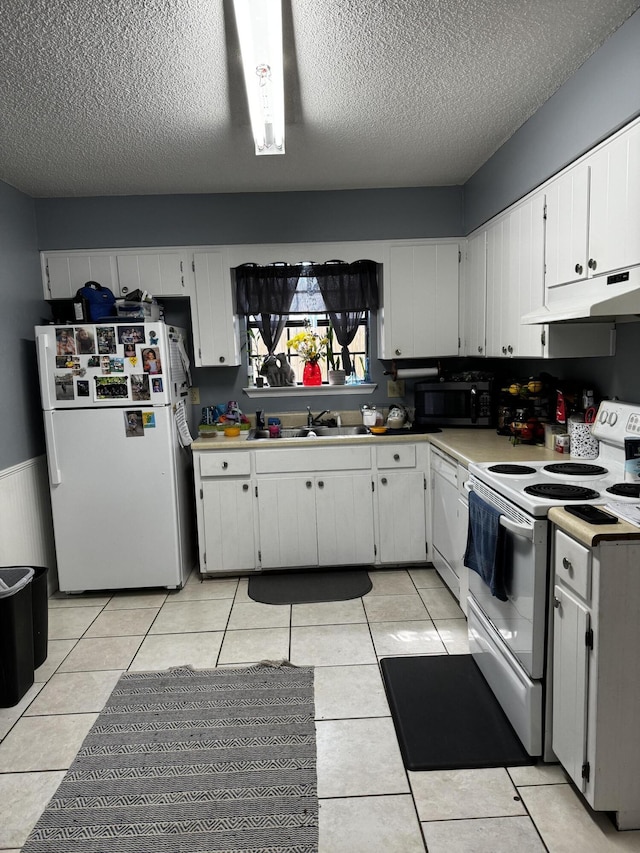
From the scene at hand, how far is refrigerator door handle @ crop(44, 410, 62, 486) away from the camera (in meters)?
3.35

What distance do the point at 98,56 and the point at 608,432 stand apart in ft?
8.20

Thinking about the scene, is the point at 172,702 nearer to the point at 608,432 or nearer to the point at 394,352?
the point at 608,432

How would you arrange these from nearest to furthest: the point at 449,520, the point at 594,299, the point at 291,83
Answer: the point at 594,299, the point at 291,83, the point at 449,520

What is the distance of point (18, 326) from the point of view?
342cm

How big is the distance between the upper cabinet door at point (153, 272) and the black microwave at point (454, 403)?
5.84 feet

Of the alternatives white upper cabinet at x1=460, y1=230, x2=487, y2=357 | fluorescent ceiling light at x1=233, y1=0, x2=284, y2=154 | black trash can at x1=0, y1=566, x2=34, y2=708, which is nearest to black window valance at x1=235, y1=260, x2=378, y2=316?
white upper cabinet at x1=460, y1=230, x2=487, y2=357

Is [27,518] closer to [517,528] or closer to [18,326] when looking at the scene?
[18,326]

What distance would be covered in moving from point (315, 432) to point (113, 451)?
53.4 inches

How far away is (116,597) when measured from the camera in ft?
11.7

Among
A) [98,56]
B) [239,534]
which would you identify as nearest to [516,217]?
[98,56]

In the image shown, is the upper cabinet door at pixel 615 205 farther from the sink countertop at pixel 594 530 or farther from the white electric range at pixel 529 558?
the sink countertop at pixel 594 530

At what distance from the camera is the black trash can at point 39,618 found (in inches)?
107

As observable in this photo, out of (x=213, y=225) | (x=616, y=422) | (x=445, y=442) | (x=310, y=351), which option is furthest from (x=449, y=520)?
(x=213, y=225)

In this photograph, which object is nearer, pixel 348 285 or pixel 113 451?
pixel 113 451
